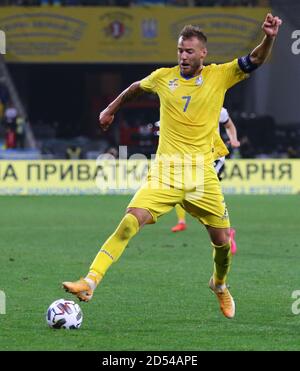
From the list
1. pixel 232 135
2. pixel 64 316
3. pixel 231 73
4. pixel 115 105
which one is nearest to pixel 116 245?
pixel 64 316

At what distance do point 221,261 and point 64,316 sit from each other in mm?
1654

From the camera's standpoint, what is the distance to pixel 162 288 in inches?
426

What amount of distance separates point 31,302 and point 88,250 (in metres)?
5.10

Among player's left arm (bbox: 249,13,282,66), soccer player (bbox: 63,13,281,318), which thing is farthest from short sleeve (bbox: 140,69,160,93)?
player's left arm (bbox: 249,13,282,66)

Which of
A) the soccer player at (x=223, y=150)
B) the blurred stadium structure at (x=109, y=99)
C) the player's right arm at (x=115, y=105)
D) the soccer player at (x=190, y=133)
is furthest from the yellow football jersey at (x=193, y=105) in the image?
the blurred stadium structure at (x=109, y=99)

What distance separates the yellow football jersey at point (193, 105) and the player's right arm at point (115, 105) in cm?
26

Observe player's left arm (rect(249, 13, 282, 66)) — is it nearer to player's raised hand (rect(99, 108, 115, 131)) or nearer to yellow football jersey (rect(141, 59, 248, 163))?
yellow football jersey (rect(141, 59, 248, 163))

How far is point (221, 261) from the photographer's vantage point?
9109 millimetres

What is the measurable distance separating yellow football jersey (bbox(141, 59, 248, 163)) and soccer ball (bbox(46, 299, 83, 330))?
1.61 meters

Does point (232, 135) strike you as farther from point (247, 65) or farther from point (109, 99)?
point (109, 99)

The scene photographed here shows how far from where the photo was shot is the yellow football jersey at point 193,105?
8742mm

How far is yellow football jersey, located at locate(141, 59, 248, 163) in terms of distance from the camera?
344 inches
